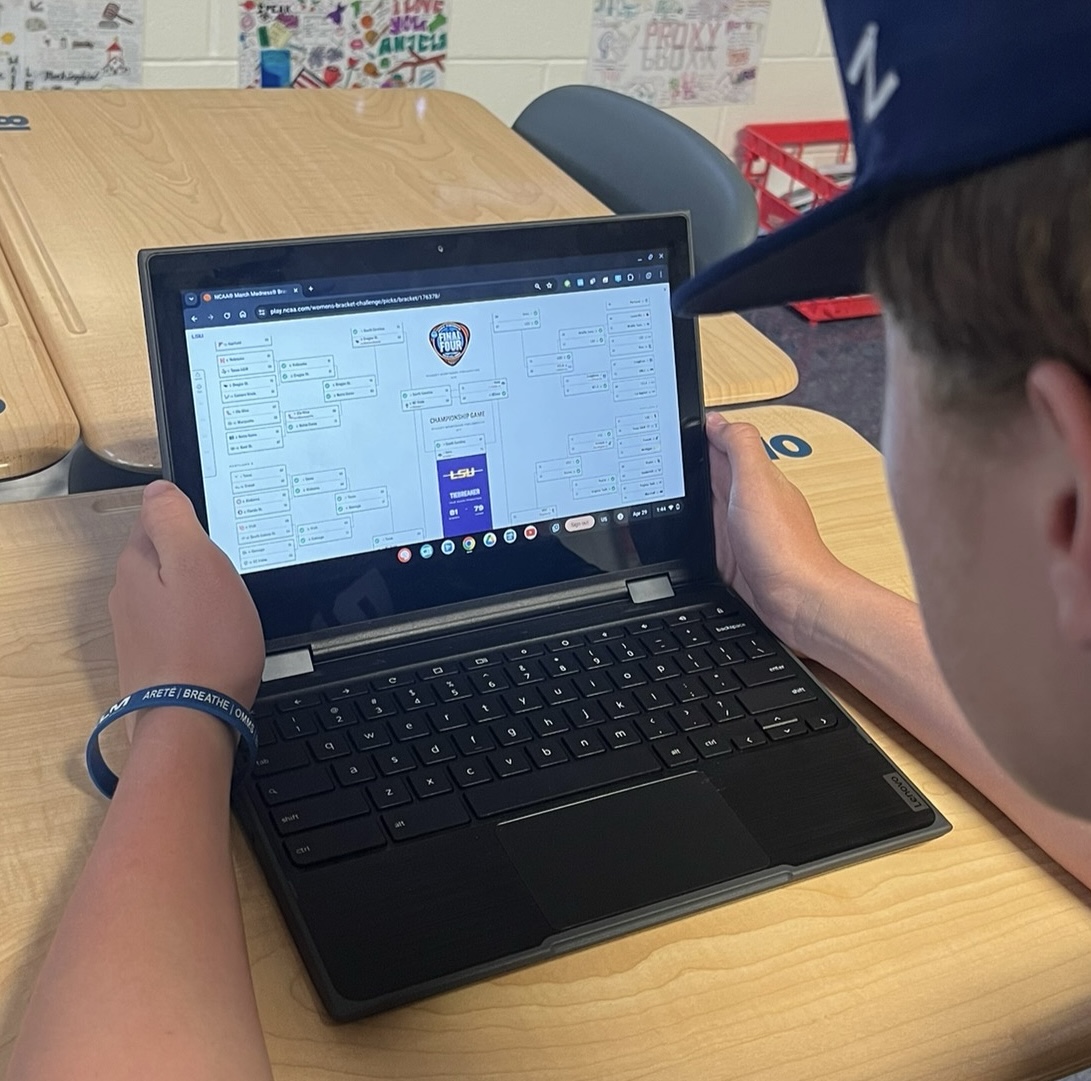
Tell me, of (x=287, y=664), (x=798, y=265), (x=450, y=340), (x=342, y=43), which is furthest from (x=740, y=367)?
(x=342, y=43)

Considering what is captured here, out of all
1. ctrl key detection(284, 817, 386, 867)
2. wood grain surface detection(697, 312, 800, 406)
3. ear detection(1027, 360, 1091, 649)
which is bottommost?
ctrl key detection(284, 817, 386, 867)

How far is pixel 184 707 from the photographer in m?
0.62

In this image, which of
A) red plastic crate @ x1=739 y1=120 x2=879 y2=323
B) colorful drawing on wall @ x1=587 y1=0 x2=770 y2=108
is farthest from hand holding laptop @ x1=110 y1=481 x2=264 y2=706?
red plastic crate @ x1=739 y1=120 x2=879 y2=323

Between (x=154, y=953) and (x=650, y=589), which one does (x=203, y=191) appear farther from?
(x=154, y=953)

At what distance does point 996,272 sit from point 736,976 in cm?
37

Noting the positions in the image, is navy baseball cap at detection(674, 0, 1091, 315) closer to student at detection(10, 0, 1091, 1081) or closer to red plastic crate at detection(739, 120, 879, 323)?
student at detection(10, 0, 1091, 1081)

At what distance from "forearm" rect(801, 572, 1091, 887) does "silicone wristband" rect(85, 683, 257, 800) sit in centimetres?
36

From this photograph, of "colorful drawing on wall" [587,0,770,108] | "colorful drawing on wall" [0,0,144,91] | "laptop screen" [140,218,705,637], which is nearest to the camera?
"laptop screen" [140,218,705,637]

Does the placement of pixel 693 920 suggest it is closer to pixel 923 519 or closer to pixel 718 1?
pixel 923 519

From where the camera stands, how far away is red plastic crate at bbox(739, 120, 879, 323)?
275 centimetres

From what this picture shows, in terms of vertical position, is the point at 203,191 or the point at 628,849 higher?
the point at 203,191

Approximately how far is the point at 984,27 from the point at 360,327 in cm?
45

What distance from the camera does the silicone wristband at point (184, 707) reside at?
62 centimetres

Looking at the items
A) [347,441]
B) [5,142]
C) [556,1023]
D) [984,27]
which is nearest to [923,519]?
[984,27]
